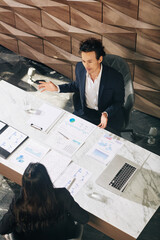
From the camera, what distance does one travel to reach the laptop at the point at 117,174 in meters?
2.85

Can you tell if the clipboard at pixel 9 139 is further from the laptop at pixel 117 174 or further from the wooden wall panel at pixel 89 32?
the wooden wall panel at pixel 89 32

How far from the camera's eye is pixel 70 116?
3443 mm

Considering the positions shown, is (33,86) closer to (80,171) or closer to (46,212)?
(80,171)

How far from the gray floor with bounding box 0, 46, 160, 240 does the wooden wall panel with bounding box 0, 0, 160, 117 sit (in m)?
0.11

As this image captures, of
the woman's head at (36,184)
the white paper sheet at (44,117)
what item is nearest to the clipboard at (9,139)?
the white paper sheet at (44,117)

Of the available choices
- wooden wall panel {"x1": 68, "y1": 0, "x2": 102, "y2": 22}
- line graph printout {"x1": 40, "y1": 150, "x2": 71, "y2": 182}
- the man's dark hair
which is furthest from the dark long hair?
wooden wall panel {"x1": 68, "y1": 0, "x2": 102, "y2": 22}

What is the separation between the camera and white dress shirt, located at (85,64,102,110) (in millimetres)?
3572

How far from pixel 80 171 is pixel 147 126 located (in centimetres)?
168

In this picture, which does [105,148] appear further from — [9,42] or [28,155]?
[9,42]

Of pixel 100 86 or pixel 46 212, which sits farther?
pixel 100 86

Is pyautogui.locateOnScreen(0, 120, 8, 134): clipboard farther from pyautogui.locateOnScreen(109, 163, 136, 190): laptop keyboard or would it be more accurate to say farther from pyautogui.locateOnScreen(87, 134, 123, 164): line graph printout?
pyautogui.locateOnScreen(109, 163, 136, 190): laptop keyboard

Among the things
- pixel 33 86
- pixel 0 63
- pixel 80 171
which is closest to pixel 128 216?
pixel 80 171

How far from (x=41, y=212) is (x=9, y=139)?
3.39 ft

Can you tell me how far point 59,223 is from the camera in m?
2.54
